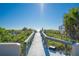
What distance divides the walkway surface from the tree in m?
0.90

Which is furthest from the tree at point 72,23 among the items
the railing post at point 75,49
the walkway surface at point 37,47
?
the railing post at point 75,49

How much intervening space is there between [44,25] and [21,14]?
2.54 feet

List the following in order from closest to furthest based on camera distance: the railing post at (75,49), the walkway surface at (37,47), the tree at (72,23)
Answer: the railing post at (75,49), the walkway surface at (37,47), the tree at (72,23)

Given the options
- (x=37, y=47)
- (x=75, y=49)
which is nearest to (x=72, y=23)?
(x=37, y=47)

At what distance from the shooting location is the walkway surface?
5.51 meters

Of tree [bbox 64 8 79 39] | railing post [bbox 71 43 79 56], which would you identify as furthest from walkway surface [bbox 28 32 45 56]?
tree [bbox 64 8 79 39]

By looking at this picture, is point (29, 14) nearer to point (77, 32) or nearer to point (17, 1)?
point (17, 1)

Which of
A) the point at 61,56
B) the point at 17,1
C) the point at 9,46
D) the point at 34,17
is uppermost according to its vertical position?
the point at 17,1

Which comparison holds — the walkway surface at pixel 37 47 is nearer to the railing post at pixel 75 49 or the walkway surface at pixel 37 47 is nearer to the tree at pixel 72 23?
the railing post at pixel 75 49

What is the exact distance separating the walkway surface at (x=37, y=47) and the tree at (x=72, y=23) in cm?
90

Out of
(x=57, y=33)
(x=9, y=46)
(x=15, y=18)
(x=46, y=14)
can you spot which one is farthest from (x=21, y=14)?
(x=9, y=46)

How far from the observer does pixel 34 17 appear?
633 cm

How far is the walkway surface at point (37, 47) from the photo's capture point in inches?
217

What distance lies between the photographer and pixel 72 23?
259 inches
